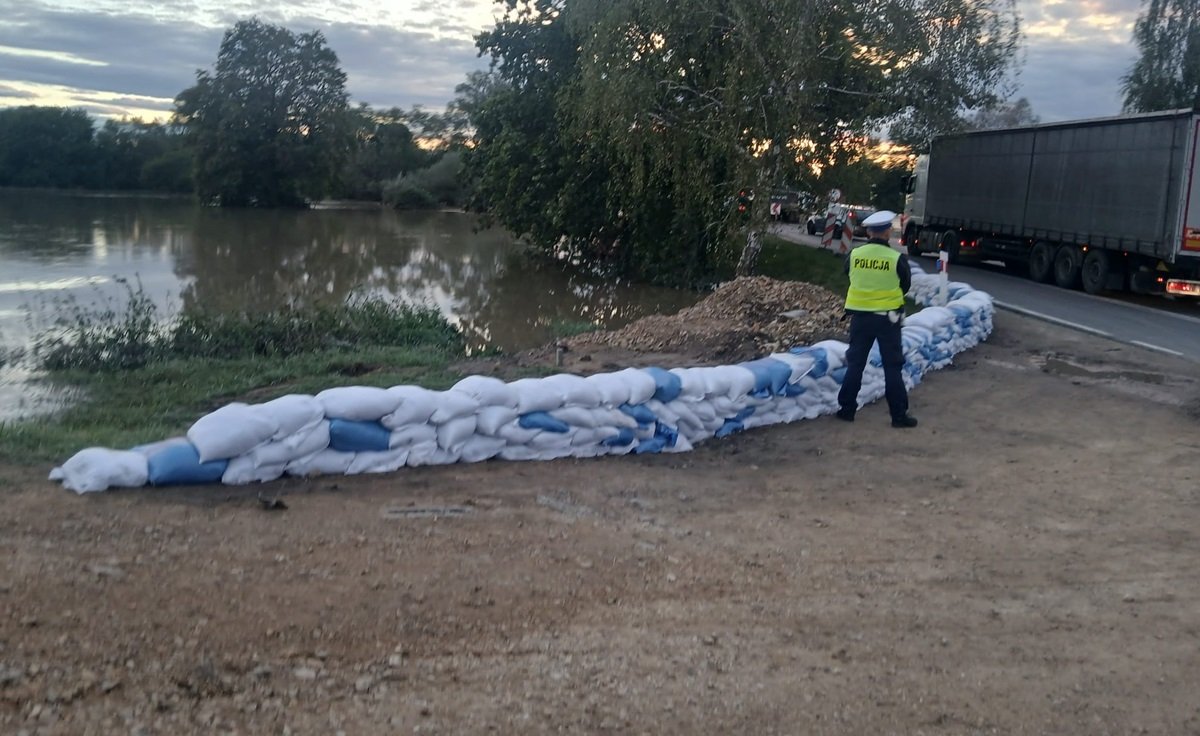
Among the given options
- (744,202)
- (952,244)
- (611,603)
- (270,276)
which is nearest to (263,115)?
(270,276)

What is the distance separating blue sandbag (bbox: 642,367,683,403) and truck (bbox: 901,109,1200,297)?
548 inches

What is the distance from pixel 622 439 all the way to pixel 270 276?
707 inches

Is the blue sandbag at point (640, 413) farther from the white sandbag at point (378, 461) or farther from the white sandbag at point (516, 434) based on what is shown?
the white sandbag at point (378, 461)

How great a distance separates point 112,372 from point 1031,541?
8.92 metres

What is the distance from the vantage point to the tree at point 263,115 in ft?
191

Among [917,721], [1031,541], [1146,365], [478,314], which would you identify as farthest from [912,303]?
[917,721]

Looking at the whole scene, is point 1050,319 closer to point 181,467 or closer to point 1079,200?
point 1079,200

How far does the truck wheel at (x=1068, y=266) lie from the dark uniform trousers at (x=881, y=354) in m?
14.4

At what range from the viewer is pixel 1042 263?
22719 mm

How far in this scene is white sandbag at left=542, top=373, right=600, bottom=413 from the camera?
23.3 feet

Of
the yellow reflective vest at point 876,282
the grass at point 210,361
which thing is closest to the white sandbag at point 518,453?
the grass at point 210,361

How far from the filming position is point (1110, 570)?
5480mm

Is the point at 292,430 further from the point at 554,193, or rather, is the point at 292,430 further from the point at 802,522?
the point at 554,193

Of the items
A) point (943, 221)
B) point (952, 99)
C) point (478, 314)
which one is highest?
point (952, 99)
